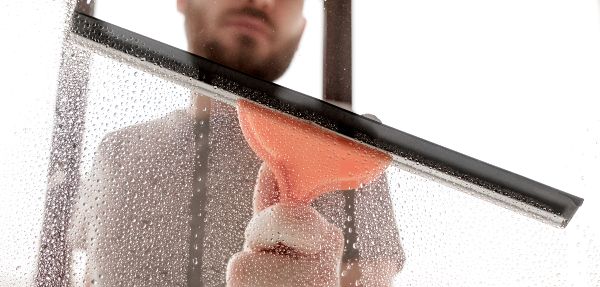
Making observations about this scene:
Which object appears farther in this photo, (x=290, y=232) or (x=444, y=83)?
(x=444, y=83)

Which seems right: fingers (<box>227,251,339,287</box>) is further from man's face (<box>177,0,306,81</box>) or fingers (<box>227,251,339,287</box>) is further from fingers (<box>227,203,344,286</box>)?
man's face (<box>177,0,306,81</box>)

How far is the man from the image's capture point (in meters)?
0.51

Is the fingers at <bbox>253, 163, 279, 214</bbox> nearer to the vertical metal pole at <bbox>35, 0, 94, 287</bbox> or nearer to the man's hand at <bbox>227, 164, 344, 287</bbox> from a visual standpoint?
the man's hand at <bbox>227, 164, 344, 287</bbox>

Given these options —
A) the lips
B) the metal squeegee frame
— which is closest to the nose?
the metal squeegee frame

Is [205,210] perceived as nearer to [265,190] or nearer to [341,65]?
[265,190]

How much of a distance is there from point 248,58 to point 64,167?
0.66 ft

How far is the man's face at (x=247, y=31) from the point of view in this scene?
21.0 inches

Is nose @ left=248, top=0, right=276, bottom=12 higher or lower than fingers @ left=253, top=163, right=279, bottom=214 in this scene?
higher

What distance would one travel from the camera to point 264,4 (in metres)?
0.57

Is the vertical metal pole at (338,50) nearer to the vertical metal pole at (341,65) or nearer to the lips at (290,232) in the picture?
the vertical metal pole at (341,65)

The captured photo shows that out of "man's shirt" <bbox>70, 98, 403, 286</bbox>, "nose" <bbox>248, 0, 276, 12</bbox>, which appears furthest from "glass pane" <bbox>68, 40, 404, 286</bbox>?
"nose" <bbox>248, 0, 276, 12</bbox>

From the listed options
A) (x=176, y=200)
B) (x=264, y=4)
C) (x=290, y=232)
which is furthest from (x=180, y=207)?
(x=264, y=4)

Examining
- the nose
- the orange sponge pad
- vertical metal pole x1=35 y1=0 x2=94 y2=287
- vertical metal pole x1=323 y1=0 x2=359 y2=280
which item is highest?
the nose

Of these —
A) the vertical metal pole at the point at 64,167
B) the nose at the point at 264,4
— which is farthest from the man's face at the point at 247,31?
the vertical metal pole at the point at 64,167
